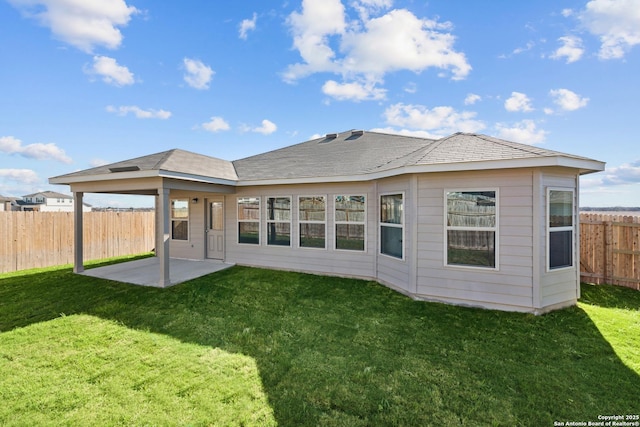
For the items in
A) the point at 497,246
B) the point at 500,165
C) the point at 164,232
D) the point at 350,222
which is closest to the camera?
the point at 500,165

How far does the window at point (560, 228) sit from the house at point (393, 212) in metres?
0.04

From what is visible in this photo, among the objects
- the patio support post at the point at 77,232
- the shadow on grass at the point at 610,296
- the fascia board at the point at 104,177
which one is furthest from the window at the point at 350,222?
the patio support post at the point at 77,232

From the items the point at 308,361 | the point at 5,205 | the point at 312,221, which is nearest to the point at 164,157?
the point at 312,221

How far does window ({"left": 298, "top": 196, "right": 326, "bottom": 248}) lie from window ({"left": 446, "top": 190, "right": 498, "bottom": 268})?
3298mm

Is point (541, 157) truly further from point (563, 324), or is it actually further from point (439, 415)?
point (439, 415)

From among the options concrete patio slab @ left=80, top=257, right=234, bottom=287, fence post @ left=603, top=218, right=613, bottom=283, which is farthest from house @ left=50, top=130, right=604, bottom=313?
fence post @ left=603, top=218, right=613, bottom=283

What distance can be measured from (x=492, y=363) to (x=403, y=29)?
797 cm

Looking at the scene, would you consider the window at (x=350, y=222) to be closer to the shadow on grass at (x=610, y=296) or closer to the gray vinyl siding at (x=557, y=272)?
the gray vinyl siding at (x=557, y=272)

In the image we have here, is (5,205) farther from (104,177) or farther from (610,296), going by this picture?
(610,296)

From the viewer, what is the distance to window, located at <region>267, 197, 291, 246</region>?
7863 mm

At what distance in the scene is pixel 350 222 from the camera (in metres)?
7.10

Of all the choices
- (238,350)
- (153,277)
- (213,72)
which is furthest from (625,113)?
(153,277)

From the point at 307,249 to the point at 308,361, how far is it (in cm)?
430

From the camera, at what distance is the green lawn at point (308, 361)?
99.4 inches
